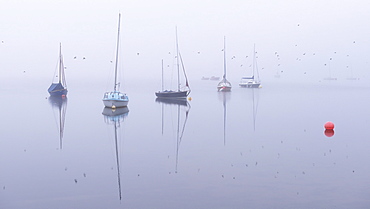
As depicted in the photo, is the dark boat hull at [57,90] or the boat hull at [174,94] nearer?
the boat hull at [174,94]

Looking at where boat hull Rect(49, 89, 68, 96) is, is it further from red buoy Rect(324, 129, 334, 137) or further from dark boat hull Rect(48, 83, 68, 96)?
red buoy Rect(324, 129, 334, 137)

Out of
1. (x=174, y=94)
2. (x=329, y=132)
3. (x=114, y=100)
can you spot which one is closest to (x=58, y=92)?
(x=174, y=94)

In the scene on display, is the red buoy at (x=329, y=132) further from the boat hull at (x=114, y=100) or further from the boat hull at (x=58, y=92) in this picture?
the boat hull at (x=58, y=92)

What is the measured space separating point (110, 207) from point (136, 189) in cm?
219

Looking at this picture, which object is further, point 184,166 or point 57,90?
A: point 57,90

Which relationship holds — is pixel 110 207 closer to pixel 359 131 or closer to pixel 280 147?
pixel 280 147

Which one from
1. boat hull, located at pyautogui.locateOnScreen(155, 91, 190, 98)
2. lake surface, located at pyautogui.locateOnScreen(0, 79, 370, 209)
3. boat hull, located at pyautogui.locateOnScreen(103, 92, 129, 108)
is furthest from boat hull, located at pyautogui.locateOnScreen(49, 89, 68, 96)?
lake surface, located at pyautogui.locateOnScreen(0, 79, 370, 209)

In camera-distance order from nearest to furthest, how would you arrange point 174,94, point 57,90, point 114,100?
point 114,100 < point 174,94 < point 57,90

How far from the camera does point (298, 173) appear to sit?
2016 centimetres

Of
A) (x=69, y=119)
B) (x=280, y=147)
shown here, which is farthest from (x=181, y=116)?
(x=280, y=147)

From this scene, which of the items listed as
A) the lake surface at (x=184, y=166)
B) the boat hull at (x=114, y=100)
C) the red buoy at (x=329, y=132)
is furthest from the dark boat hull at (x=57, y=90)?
the red buoy at (x=329, y=132)

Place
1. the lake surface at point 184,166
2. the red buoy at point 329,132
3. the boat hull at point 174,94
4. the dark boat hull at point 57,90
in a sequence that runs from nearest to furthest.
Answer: the lake surface at point 184,166 < the red buoy at point 329,132 < the boat hull at point 174,94 < the dark boat hull at point 57,90

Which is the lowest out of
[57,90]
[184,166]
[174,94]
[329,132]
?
[184,166]

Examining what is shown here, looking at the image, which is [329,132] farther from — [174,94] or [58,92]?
[58,92]
